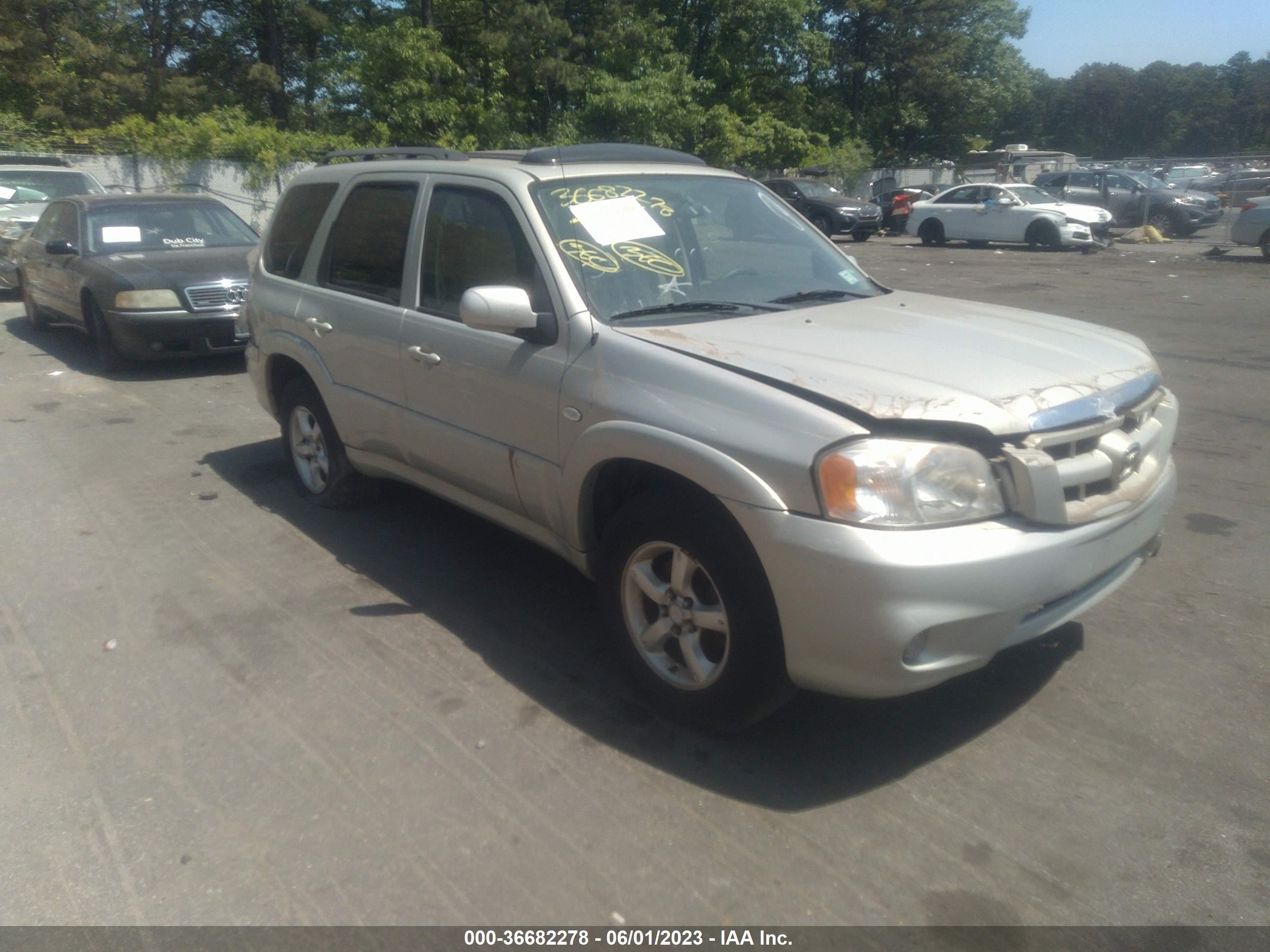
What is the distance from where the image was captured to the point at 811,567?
288 cm

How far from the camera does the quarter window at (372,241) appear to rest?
4648 mm

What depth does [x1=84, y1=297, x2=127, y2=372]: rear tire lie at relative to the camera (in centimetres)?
940

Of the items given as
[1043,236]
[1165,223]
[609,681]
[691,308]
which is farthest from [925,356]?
[1165,223]

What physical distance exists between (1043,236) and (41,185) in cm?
1883

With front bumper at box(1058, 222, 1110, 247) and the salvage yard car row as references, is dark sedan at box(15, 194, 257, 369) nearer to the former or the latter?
the salvage yard car row

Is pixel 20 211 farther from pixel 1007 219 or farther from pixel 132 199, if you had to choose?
pixel 1007 219

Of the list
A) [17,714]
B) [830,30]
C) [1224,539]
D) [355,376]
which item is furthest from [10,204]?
[830,30]

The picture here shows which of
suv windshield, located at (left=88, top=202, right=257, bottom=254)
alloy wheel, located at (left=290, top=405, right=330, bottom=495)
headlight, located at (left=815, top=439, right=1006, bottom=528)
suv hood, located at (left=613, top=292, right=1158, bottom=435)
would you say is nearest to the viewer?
headlight, located at (left=815, top=439, right=1006, bottom=528)

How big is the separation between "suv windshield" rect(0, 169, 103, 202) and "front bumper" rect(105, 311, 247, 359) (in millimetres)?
6090

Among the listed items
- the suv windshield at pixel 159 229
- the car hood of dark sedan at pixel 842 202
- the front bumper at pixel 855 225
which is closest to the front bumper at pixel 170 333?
the suv windshield at pixel 159 229

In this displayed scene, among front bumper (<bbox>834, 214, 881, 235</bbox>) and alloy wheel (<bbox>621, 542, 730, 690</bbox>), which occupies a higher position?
front bumper (<bbox>834, 214, 881, 235</bbox>)

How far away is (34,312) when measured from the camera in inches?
465

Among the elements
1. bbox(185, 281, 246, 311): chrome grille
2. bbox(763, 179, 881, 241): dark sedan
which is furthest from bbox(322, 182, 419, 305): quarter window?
bbox(763, 179, 881, 241): dark sedan

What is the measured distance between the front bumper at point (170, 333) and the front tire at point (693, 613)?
6672mm
